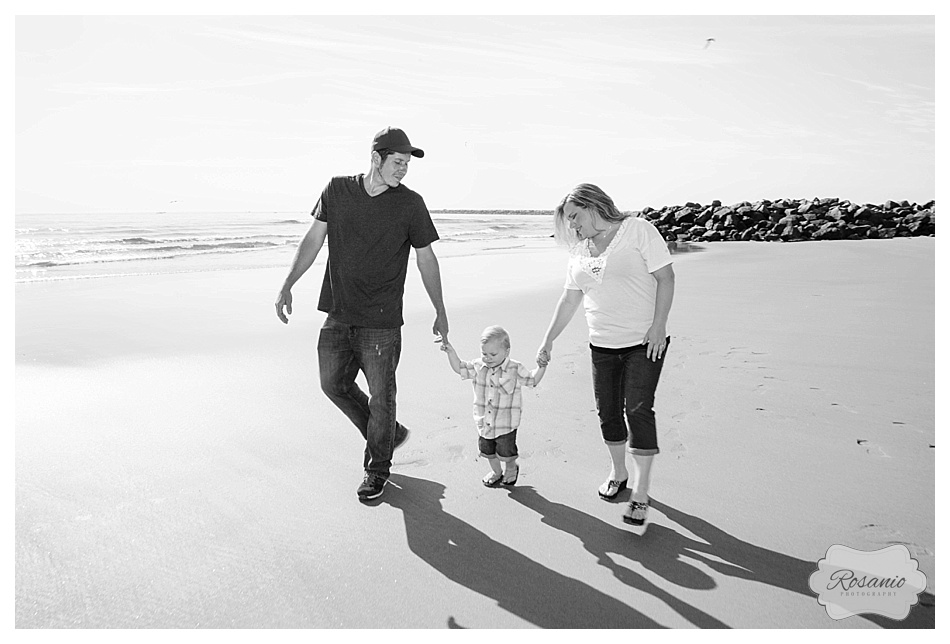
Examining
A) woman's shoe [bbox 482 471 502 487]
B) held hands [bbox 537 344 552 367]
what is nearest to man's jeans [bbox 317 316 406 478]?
woman's shoe [bbox 482 471 502 487]

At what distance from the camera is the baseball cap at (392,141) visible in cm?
365

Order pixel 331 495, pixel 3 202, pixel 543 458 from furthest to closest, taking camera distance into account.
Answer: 1. pixel 3 202
2. pixel 543 458
3. pixel 331 495

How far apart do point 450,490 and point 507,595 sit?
3.13ft

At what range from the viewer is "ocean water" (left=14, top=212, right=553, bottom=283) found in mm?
14055

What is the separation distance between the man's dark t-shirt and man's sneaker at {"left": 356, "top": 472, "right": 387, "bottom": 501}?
734 millimetres

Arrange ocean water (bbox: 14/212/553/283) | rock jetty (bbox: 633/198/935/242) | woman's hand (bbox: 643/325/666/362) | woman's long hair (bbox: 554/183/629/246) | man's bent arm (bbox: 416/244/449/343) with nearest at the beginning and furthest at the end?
1. woman's hand (bbox: 643/325/666/362)
2. woman's long hair (bbox: 554/183/629/246)
3. man's bent arm (bbox: 416/244/449/343)
4. ocean water (bbox: 14/212/553/283)
5. rock jetty (bbox: 633/198/935/242)

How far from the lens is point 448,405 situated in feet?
16.5

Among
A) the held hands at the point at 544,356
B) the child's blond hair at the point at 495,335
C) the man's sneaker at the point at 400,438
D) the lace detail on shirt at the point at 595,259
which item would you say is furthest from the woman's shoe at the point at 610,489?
the man's sneaker at the point at 400,438

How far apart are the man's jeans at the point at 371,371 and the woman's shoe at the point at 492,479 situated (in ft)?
1.58

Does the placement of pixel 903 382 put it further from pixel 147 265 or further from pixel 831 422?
pixel 147 265

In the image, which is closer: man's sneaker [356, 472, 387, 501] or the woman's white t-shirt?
the woman's white t-shirt

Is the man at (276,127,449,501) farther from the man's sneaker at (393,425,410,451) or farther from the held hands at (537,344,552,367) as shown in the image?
the held hands at (537,344,552,367)

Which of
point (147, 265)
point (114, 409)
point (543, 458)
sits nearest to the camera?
point (543, 458)

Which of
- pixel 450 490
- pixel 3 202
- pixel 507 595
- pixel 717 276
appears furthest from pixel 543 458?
pixel 717 276
